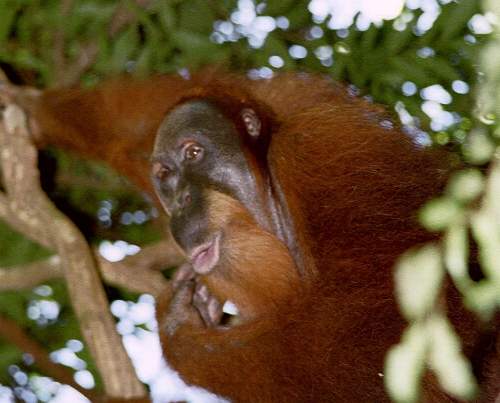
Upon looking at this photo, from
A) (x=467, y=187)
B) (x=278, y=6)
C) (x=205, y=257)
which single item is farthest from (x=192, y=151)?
Result: (x=467, y=187)

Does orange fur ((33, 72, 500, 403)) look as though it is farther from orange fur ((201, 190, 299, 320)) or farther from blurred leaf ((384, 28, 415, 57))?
blurred leaf ((384, 28, 415, 57))

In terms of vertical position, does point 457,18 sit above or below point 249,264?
above

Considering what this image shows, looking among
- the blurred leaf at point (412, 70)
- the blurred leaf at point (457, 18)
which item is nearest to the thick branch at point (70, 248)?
the blurred leaf at point (412, 70)

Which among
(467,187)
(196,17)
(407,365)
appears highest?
(467,187)

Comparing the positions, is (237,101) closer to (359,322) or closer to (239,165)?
(239,165)

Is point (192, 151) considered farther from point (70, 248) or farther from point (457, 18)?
point (457, 18)

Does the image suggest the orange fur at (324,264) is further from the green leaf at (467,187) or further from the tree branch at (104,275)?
the green leaf at (467,187)

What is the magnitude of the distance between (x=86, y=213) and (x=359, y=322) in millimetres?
1664

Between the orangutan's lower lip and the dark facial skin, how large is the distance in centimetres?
3

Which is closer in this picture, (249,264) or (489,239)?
(489,239)

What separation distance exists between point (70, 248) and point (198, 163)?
1.49 ft

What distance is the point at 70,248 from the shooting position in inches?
93.9

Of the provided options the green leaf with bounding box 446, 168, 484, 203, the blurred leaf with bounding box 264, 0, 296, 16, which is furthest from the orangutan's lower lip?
the green leaf with bounding box 446, 168, 484, 203

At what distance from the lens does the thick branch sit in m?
2.18
